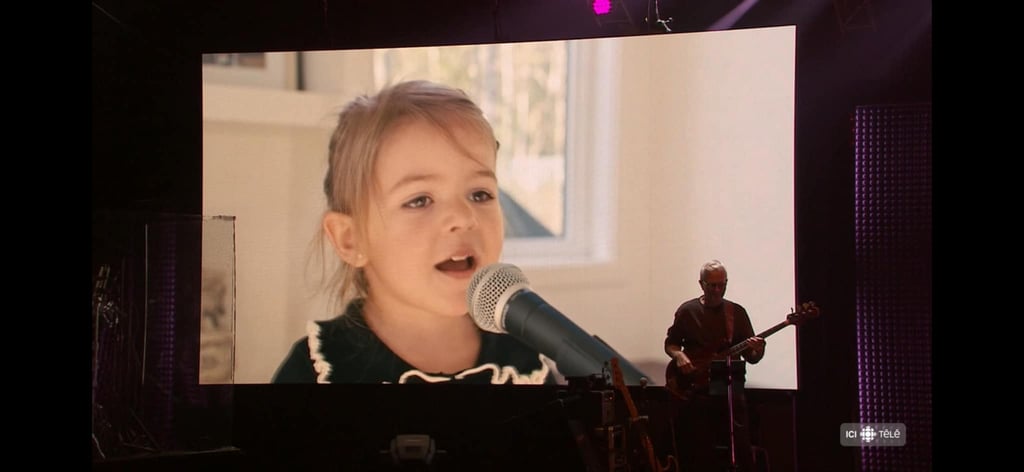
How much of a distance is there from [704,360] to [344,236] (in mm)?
1964

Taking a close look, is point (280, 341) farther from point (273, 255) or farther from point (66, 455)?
point (66, 455)

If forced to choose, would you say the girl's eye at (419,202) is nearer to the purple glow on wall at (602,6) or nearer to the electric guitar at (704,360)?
the purple glow on wall at (602,6)

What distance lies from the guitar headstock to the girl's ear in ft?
7.15

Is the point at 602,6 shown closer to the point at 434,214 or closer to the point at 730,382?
the point at 434,214

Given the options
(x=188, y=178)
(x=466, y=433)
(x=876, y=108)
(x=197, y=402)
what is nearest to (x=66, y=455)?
(x=197, y=402)

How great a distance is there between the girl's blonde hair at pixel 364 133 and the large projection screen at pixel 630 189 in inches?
3.0

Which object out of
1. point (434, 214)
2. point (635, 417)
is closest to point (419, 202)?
point (434, 214)

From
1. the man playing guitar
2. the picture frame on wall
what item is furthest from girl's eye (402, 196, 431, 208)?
the man playing guitar

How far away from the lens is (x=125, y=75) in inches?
193

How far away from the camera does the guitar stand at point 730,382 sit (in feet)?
14.0

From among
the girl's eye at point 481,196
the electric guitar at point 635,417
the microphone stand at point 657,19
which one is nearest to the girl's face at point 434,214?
the girl's eye at point 481,196

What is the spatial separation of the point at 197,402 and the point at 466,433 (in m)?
1.41

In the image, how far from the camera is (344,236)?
4836mm

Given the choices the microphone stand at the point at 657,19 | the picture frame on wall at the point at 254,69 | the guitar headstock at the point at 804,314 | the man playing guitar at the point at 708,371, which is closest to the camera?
the guitar headstock at the point at 804,314
